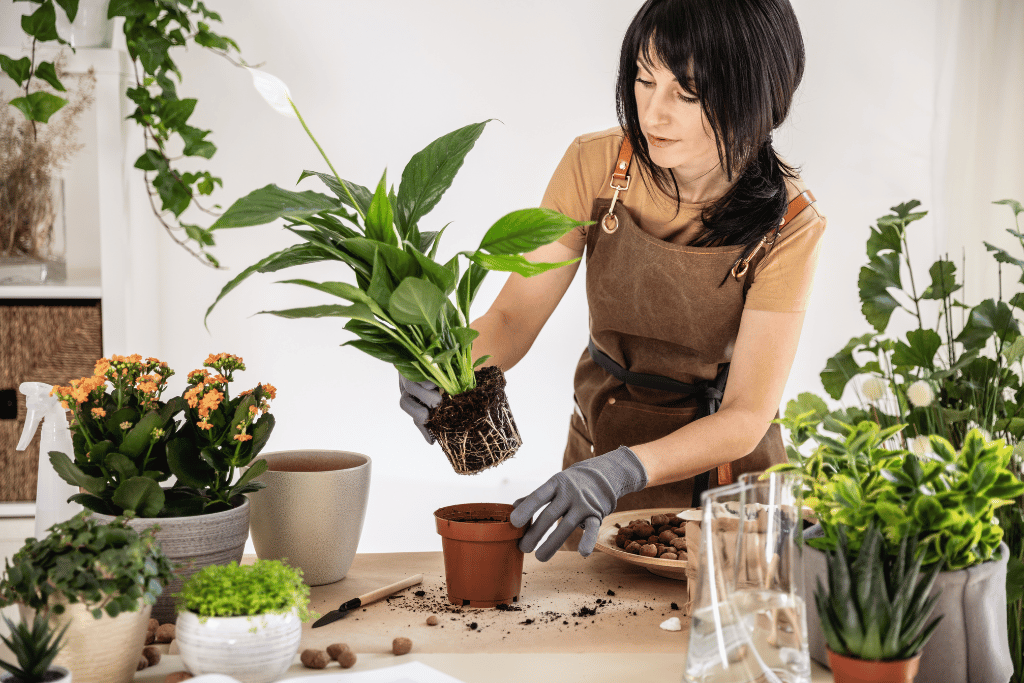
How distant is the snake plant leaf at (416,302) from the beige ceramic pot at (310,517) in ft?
Result: 0.70

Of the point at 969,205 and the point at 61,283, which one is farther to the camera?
the point at 969,205

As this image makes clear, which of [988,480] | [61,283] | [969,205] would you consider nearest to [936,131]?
[969,205]

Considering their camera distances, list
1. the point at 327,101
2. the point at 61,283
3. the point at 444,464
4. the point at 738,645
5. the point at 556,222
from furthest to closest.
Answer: the point at 444,464 → the point at 327,101 → the point at 61,283 → the point at 556,222 → the point at 738,645

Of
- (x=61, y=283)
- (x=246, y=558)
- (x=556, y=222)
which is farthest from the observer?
(x=61, y=283)

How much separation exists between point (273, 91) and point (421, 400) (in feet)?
1.50

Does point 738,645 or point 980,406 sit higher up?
point 980,406

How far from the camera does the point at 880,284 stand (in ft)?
5.09

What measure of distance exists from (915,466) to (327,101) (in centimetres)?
187

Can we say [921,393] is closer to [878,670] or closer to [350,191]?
[878,670]

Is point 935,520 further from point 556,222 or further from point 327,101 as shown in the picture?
point 327,101

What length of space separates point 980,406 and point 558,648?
1041 mm

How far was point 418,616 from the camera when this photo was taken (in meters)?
0.95

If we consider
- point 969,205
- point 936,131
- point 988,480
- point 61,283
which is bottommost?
point 988,480

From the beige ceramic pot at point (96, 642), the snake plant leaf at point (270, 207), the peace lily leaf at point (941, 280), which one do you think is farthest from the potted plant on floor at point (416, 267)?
the peace lily leaf at point (941, 280)
